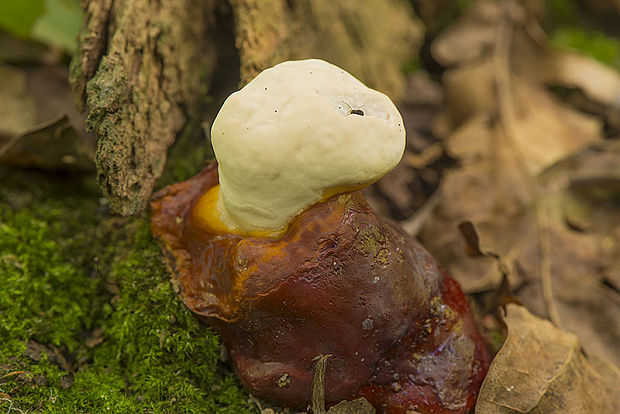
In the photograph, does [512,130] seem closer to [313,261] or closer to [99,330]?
[313,261]

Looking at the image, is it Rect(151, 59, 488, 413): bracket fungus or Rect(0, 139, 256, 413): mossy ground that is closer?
Rect(151, 59, 488, 413): bracket fungus

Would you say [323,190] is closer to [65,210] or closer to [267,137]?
[267,137]

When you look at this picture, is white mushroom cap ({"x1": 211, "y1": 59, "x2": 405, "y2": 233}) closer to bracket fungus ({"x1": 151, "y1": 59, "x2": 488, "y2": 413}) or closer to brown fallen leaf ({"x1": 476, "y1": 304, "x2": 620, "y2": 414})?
bracket fungus ({"x1": 151, "y1": 59, "x2": 488, "y2": 413})

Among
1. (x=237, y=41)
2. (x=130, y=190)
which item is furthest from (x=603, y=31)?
(x=130, y=190)

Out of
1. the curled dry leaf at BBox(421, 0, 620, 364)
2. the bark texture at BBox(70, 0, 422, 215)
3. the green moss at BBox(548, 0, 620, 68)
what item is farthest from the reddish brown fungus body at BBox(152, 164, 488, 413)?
the green moss at BBox(548, 0, 620, 68)

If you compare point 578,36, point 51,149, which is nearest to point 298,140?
point 51,149
